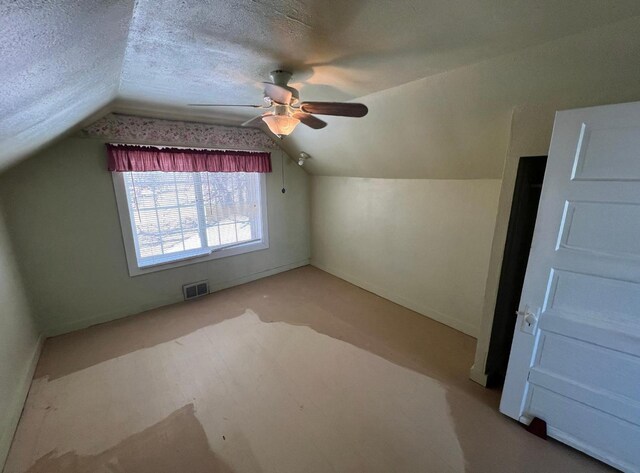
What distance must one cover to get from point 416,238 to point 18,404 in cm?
359

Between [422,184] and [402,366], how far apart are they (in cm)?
185

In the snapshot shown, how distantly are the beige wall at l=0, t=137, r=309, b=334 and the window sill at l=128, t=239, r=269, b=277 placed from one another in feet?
0.21

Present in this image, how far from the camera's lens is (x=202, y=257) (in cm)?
347

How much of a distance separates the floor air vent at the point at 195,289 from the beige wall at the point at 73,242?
0.08 meters

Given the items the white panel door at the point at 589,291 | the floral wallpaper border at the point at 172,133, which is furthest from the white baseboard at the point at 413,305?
the floral wallpaper border at the point at 172,133

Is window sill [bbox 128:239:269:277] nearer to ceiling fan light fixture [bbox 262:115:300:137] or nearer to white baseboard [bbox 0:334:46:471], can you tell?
white baseboard [bbox 0:334:46:471]

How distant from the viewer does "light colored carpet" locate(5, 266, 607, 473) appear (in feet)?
5.08

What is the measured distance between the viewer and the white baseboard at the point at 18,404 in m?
1.54

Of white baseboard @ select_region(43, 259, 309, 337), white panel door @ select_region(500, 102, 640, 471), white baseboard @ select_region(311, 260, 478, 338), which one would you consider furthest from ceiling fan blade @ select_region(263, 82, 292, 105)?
white baseboard @ select_region(43, 259, 309, 337)

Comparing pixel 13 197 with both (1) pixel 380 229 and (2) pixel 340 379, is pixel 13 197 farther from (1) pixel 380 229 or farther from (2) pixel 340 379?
(1) pixel 380 229

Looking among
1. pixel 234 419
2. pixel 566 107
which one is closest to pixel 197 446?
pixel 234 419

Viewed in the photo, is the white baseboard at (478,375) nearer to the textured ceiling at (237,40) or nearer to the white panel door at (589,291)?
the white panel door at (589,291)

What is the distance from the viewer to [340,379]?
7.02 feet

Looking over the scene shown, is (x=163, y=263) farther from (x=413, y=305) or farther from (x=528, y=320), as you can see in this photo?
(x=528, y=320)
